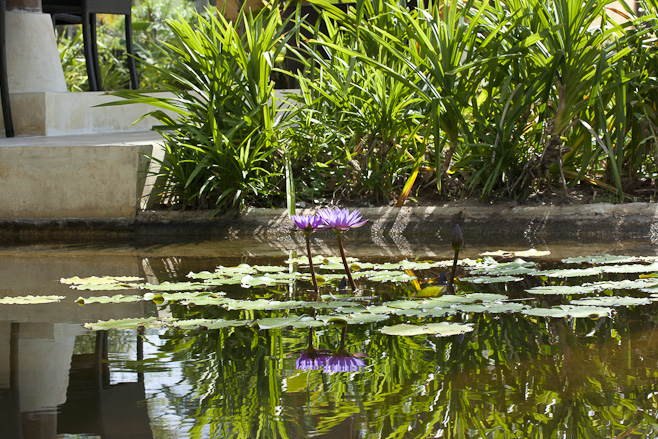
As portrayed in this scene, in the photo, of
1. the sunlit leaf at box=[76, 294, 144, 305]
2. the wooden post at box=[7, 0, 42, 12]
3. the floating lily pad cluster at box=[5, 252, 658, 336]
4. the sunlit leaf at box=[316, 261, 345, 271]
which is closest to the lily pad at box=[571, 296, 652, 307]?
the floating lily pad cluster at box=[5, 252, 658, 336]

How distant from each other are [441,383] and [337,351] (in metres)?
0.27

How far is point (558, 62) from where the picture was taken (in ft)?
9.21

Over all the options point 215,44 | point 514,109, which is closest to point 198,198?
point 215,44

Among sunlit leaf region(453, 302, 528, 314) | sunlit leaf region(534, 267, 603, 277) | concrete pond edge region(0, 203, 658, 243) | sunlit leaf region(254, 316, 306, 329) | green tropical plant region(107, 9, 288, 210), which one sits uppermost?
green tropical plant region(107, 9, 288, 210)

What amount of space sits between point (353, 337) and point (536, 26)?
75.1 inches

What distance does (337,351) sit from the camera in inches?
54.2

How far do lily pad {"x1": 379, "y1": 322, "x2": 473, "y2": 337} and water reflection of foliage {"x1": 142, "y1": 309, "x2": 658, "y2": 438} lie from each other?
0.06 feet

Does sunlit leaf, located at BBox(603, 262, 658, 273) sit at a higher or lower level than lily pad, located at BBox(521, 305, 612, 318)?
lower

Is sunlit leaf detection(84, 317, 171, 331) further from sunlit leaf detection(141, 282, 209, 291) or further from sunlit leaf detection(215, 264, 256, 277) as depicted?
sunlit leaf detection(215, 264, 256, 277)

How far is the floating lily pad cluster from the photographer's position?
160 centimetres

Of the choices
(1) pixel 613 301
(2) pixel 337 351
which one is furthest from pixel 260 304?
(1) pixel 613 301

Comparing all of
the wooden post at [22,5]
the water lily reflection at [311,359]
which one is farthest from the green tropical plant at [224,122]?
the wooden post at [22,5]

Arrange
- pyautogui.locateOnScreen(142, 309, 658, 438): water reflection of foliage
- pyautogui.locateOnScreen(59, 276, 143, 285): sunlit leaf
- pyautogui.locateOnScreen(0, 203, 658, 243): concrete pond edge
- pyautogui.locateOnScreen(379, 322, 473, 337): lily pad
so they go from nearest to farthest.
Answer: pyautogui.locateOnScreen(142, 309, 658, 438): water reflection of foliage, pyautogui.locateOnScreen(379, 322, 473, 337): lily pad, pyautogui.locateOnScreen(59, 276, 143, 285): sunlit leaf, pyautogui.locateOnScreen(0, 203, 658, 243): concrete pond edge

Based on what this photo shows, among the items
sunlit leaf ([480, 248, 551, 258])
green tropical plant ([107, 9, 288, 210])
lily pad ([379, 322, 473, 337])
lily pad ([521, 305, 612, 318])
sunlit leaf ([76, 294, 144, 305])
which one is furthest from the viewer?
green tropical plant ([107, 9, 288, 210])
